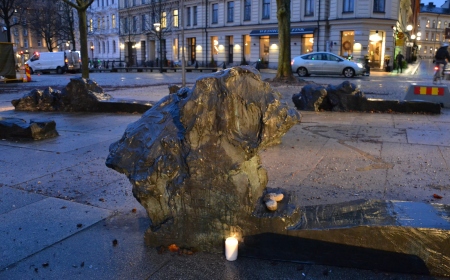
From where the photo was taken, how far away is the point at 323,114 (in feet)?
38.1

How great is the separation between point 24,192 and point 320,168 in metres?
3.82

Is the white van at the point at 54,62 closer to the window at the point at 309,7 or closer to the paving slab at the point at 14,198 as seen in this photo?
the window at the point at 309,7

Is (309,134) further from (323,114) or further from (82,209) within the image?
(82,209)

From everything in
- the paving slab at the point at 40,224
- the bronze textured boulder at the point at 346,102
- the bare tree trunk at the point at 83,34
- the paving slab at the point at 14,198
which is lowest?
the paving slab at the point at 40,224

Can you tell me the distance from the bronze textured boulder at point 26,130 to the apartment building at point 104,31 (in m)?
65.0

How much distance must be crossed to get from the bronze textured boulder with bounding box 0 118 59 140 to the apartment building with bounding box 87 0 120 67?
213ft

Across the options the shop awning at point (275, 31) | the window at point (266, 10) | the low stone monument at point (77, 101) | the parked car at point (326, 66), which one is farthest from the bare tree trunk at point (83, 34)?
the window at point (266, 10)

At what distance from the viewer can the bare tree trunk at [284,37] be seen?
76.4ft

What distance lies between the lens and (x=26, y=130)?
8281mm

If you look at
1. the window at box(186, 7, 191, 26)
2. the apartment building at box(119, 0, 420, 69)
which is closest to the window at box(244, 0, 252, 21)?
the apartment building at box(119, 0, 420, 69)

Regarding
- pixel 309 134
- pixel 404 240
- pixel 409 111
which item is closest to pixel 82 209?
pixel 404 240

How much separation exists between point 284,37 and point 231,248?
70.1ft

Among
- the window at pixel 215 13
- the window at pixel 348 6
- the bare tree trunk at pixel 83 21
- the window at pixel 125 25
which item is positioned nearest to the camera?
the bare tree trunk at pixel 83 21

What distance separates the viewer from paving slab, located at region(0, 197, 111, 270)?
3.73 meters
